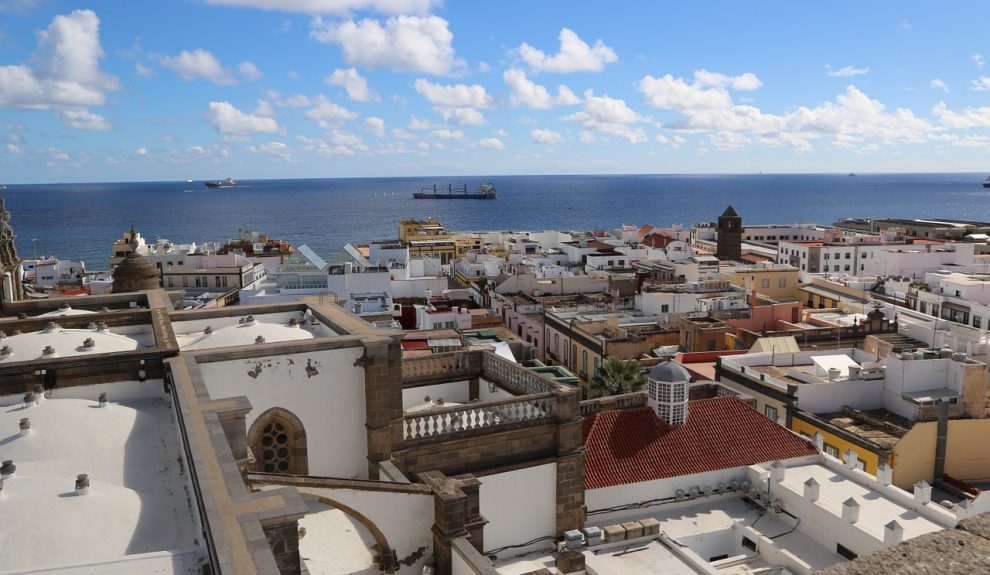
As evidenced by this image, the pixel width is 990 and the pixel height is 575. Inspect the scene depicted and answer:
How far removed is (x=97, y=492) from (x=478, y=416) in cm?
756

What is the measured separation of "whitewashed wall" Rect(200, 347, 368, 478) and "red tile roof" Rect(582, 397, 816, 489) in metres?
6.27

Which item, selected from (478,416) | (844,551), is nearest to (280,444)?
(478,416)

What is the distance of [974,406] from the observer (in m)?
27.6

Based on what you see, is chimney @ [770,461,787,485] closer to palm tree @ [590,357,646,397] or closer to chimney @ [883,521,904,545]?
chimney @ [883,521,904,545]

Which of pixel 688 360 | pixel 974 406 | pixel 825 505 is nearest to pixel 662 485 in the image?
pixel 825 505

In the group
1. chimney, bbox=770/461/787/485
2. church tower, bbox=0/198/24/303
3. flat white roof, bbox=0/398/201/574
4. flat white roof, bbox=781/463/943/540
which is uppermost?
church tower, bbox=0/198/24/303

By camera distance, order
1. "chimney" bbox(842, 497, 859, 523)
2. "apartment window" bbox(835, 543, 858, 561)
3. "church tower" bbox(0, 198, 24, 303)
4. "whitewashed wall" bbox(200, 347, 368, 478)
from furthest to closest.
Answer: "church tower" bbox(0, 198, 24, 303)
"apartment window" bbox(835, 543, 858, 561)
"chimney" bbox(842, 497, 859, 523)
"whitewashed wall" bbox(200, 347, 368, 478)

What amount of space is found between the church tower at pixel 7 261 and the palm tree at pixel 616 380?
2098 centimetres

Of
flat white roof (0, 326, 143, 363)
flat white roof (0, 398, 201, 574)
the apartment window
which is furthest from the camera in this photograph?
the apartment window

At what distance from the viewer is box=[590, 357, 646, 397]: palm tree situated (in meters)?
31.6

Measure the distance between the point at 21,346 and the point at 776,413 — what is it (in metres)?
24.9

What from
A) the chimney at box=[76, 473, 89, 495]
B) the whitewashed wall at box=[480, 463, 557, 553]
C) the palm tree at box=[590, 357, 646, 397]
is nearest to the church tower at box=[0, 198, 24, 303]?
the chimney at box=[76, 473, 89, 495]

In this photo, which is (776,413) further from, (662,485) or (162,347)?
(162,347)

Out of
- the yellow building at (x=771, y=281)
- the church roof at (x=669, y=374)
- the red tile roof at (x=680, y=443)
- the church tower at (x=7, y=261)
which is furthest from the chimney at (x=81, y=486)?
the yellow building at (x=771, y=281)
